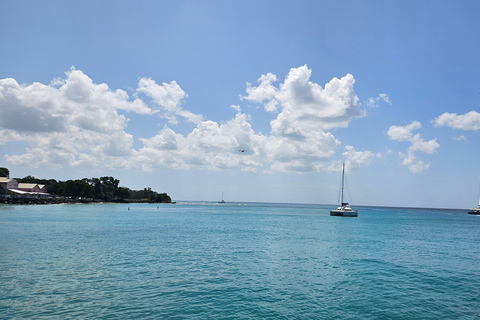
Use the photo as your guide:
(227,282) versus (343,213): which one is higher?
(227,282)

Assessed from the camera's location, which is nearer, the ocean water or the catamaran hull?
the ocean water

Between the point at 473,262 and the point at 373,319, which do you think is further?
the point at 473,262

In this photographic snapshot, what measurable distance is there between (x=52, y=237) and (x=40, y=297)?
30.8 metres

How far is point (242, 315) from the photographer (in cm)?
1836

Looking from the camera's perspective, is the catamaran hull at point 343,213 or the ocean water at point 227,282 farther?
the catamaran hull at point 343,213

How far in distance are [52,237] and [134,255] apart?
20024 mm

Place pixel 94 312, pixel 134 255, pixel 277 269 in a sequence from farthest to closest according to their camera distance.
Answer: pixel 134 255
pixel 277 269
pixel 94 312

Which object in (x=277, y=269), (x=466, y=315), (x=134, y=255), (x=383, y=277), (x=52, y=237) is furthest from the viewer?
(x=52, y=237)

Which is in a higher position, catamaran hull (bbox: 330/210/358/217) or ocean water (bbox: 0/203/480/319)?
ocean water (bbox: 0/203/480/319)

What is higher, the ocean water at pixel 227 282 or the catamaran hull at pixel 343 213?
the ocean water at pixel 227 282

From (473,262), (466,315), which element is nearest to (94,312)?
(466,315)

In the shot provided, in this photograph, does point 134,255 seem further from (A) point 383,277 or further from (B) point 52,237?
(A) point 383,277

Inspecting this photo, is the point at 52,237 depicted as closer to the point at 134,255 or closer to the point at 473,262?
the point at 134,255

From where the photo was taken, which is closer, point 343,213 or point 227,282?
point 227,282
